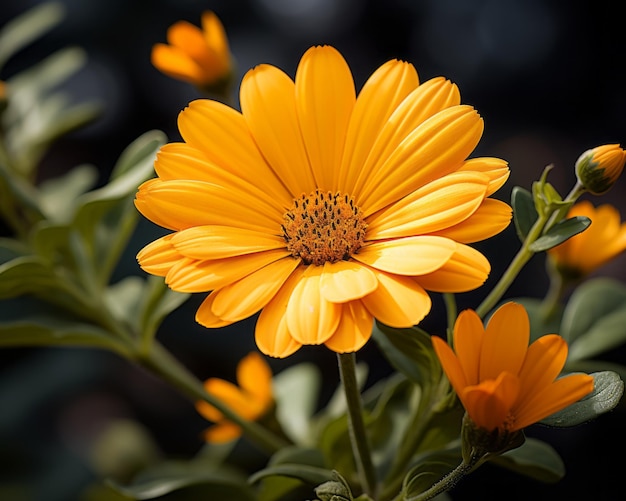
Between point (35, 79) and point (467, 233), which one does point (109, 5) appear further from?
point (467, 233)

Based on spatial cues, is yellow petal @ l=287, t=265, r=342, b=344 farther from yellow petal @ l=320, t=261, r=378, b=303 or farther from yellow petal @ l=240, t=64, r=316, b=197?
yellow petal @ l=240, t=64, r=316, b=197

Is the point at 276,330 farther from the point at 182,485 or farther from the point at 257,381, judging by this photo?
the point at 257,381

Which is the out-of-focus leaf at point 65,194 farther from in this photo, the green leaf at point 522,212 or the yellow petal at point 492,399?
the yellow petal at point 492,399

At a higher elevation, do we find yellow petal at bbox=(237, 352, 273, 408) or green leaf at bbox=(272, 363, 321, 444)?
yellow petal at bbox=(237, 352, 273, 408)

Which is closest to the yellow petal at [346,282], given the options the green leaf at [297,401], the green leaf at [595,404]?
the green leaf at [595,404]

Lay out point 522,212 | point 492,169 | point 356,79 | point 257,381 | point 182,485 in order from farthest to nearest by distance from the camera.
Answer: point 356,79, point 257,381, point 182,485, point 522,212, point 492,169

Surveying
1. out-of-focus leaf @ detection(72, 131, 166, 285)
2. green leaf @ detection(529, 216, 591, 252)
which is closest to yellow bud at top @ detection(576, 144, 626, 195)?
green leaf @ detection(529, 216, 591, 252)

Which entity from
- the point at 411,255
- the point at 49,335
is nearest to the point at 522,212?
the point at 411,255
